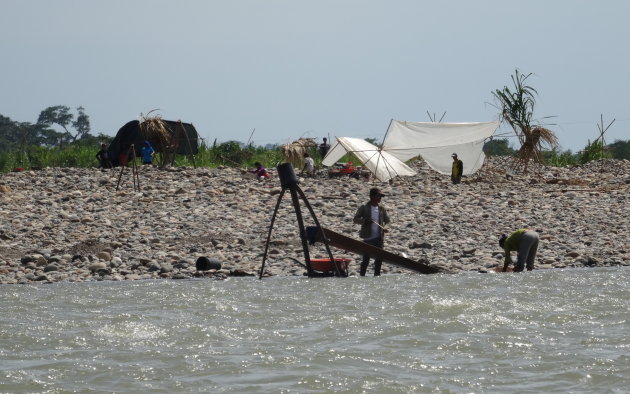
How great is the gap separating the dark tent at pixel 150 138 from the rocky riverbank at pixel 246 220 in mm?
1481

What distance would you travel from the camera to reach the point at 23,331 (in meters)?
9.90

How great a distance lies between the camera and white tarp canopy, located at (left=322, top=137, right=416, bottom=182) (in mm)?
25828

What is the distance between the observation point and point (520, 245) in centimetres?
1421

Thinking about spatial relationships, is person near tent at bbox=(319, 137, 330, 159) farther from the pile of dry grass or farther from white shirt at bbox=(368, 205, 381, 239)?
white shirt at bbox=(368, 205, 381, 239)

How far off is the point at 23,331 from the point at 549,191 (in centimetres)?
1608

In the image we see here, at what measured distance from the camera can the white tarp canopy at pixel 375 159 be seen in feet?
84.7

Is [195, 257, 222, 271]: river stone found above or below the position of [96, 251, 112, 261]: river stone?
above

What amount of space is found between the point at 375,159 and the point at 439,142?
1697mm

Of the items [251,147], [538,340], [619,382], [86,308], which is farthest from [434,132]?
[619,382]

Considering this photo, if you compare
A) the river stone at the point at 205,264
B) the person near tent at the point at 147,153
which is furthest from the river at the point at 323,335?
the person near tent at the point at 147,153

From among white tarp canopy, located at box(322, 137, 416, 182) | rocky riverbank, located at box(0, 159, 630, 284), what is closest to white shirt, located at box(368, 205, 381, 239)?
rocky riverbank, located at box(0, 159, 630, 284)

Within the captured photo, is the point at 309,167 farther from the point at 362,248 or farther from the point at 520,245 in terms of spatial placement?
the point at 362,248

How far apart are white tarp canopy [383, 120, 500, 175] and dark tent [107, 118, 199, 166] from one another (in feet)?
17.1

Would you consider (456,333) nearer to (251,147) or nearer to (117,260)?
(117,260)
